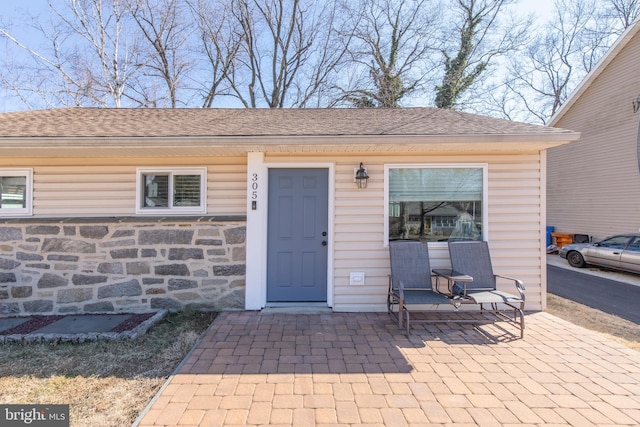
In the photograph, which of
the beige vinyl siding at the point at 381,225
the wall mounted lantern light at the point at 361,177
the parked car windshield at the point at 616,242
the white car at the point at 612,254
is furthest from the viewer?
the parked car windshield at the point at 616,242

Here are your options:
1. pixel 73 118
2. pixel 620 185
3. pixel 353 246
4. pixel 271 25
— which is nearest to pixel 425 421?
pixel 353 246

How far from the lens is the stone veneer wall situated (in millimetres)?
4230

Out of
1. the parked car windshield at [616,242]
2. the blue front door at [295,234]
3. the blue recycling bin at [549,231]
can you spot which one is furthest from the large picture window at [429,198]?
the blue recycling bin at [549,231]

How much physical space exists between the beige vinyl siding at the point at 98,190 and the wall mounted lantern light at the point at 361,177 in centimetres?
164

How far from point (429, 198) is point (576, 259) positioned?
6903mm

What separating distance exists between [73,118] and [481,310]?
7.01 m

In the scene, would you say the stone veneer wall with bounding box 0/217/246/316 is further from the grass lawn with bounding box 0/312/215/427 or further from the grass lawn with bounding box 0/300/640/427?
the grass lawn with bounding box 0/312/215/427

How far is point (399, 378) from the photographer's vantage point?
2607mm

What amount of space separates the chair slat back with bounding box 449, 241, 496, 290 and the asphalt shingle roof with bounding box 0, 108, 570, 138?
151 cm

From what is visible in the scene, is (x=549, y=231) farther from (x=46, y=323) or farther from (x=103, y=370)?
(x=46, y=323)

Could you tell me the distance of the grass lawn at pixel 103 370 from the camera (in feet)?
7.52

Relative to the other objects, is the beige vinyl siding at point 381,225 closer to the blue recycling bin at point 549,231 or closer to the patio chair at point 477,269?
the patio chair at point 477,269

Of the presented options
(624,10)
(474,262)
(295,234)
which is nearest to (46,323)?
(295,234)

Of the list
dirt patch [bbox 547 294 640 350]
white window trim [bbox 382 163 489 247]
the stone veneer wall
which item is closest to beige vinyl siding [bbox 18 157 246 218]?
the stone veneer wall
